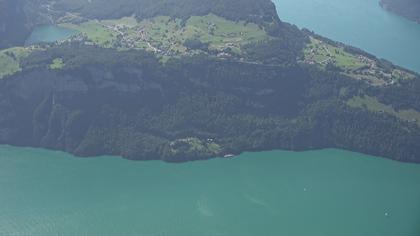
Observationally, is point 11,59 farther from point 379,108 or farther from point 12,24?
point 379,108

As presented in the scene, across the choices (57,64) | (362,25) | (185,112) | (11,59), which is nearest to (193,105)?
(185,112)

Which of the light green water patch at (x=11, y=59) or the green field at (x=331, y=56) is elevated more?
the green field at (x=331, y=56)

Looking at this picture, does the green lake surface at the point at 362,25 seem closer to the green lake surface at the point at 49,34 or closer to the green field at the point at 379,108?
the green field at the point at 379,108

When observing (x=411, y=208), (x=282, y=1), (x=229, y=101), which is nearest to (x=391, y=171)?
(x=411, y=208)

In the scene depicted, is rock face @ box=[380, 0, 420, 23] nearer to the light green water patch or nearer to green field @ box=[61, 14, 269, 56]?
green field @ box=[61, 14, 269, 56]

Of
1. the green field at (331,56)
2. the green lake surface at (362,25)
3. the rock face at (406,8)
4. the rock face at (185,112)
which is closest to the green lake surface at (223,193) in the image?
the rock face at (185,112)

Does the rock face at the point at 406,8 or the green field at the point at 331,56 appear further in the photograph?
the rock face at the point at 406,8

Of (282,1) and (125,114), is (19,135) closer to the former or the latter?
(125,114)
